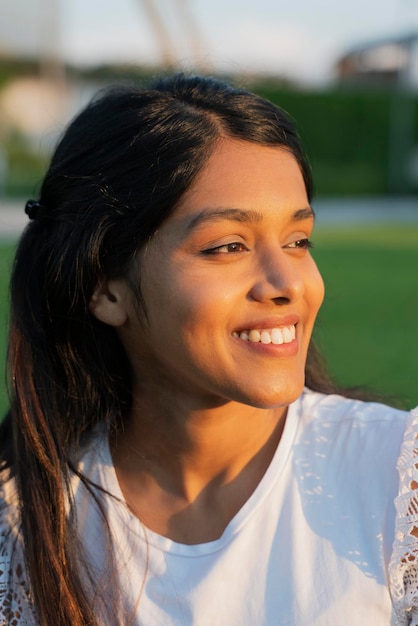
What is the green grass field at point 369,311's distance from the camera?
6.26 metres

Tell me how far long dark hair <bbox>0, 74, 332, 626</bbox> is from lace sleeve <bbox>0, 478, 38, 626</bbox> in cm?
5

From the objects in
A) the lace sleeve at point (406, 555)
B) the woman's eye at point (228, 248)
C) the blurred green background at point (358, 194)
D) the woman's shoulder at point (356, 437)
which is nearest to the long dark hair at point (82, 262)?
the woman's eye at point (228, 248)

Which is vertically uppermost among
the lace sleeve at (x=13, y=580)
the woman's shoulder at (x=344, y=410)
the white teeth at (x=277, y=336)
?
the white teeth at (x=277, y=336)

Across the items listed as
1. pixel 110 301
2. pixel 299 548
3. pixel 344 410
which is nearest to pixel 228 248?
pixel 110 301

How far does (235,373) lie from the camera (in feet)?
6.67

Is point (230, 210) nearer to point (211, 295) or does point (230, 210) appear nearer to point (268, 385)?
point (211, 295)

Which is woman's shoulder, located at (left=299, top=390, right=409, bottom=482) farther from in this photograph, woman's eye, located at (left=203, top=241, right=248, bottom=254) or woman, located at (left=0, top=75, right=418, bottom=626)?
woman's eye, located at (left=203, top=241, right=248, bottom=254)

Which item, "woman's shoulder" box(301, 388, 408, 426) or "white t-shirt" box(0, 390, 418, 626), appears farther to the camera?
"woman's shoulder" box(301, 388, 408, 426)

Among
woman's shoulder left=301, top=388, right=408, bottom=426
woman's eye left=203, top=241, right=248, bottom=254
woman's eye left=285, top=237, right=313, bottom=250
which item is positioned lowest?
woman's shoulder left=301, top=388, right=408, bottom=426

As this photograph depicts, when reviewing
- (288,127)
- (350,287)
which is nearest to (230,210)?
(288,127)

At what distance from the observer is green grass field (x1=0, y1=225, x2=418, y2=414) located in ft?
20.5

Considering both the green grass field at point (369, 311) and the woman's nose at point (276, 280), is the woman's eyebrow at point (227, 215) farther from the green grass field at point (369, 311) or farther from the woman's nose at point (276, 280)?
the green grass field at point (369, 311)

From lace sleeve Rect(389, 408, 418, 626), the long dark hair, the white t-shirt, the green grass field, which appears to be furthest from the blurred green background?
lace sleeve Rect(389, 408, 418, 626)

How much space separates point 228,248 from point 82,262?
0.38 meters
